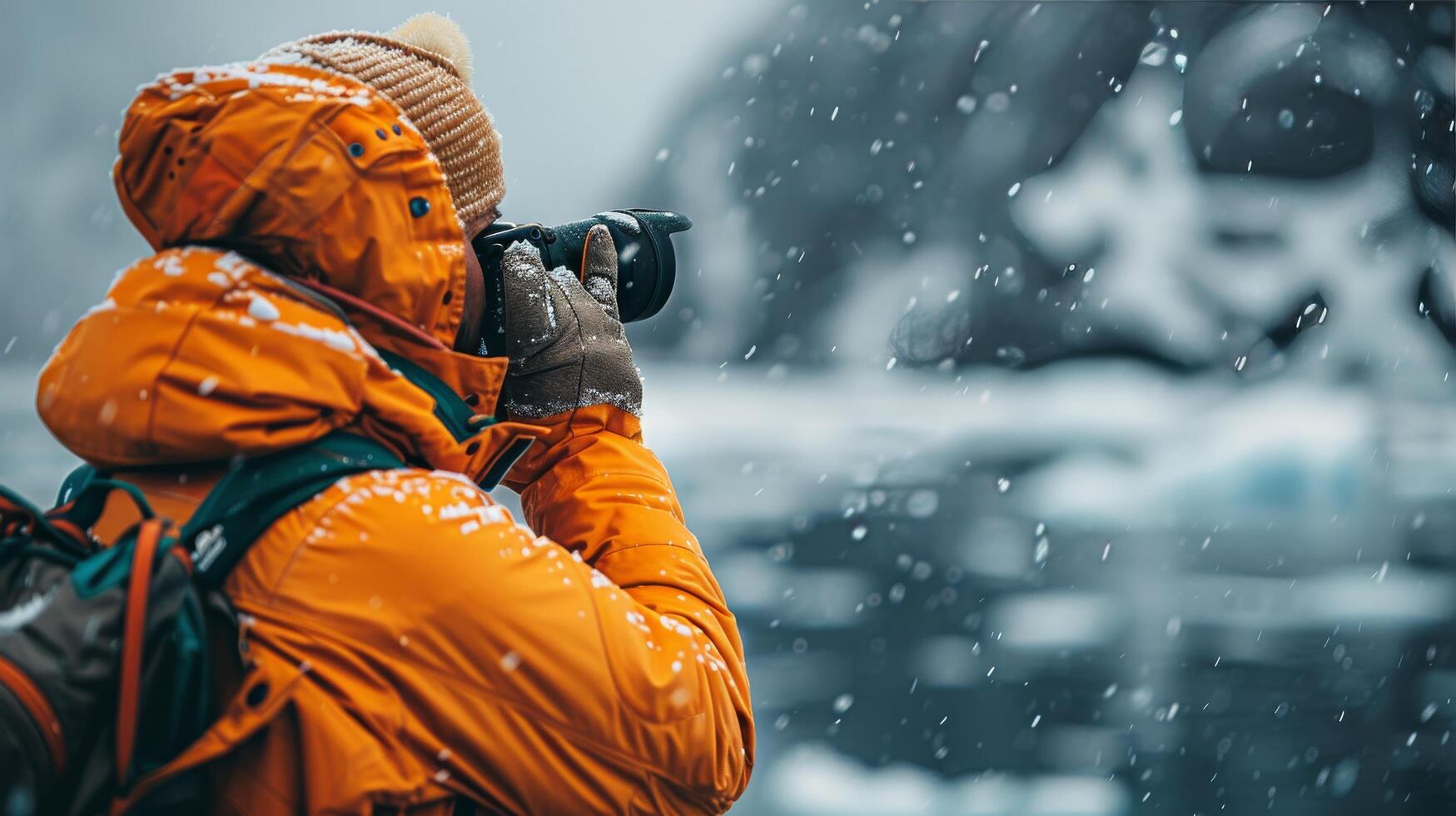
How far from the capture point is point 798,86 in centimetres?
684

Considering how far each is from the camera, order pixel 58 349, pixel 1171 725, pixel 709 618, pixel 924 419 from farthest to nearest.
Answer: pixel 924 419 < pixel 1171 725 < pixel 709 618 < pixel 58 349

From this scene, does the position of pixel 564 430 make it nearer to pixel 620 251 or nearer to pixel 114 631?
pixel 620 251

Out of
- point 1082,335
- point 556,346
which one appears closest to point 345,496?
point 556,346

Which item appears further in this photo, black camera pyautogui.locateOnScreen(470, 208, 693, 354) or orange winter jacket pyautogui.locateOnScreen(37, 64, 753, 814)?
black camera pyautogui.locateOnScreen(470, 208, 693, 354)

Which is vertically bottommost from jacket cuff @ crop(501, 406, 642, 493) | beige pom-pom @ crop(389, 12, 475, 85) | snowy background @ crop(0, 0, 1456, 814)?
snowy background @ crop(0, 0, 1456, 814)

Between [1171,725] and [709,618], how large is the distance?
3.76 metres

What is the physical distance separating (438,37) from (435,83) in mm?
61

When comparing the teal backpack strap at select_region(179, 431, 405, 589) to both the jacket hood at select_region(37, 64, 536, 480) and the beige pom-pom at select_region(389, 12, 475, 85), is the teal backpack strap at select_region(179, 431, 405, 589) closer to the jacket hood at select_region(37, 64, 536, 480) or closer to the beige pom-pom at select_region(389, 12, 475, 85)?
the jacket hood at select_region(37, 64, 536, 480)

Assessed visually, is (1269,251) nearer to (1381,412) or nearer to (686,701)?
(1381,412)

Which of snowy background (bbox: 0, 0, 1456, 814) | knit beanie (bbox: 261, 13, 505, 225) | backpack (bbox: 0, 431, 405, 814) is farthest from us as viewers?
snowy background (bbox: 0, 0, 1456, 814)

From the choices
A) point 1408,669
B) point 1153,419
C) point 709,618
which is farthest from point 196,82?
point 1153,419

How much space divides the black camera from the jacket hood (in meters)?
0.12

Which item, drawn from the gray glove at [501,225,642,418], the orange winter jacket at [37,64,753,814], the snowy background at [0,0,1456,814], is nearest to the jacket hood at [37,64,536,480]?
the orange winter jacket at [37,64,753,814]

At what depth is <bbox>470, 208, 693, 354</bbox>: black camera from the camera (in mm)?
854
